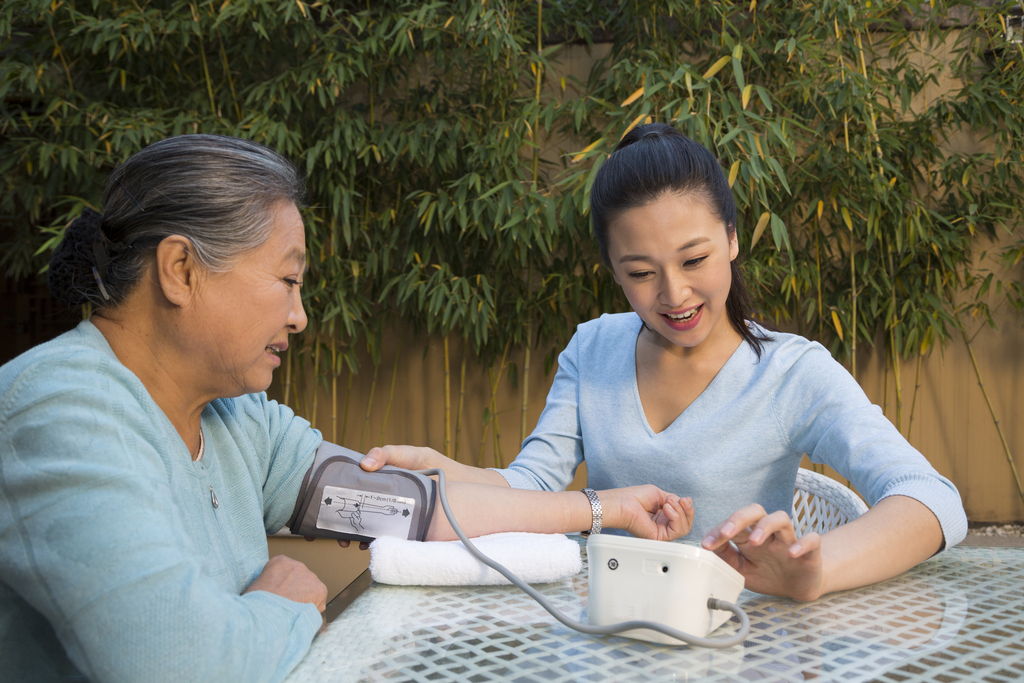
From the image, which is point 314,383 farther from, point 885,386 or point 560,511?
point 885,386

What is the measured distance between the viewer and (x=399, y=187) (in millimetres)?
3055

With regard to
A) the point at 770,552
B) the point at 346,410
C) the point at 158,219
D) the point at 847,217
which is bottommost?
the point at 346,410

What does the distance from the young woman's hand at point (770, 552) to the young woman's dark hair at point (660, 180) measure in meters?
0.61

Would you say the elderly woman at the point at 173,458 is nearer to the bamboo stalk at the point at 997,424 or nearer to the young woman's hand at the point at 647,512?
the young woman's hand at the point at 647,512

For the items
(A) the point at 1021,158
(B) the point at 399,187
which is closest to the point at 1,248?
(B) the point at 399,187

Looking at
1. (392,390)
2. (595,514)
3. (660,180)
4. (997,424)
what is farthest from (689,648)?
(997,424)

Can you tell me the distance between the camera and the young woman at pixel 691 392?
1.25 m

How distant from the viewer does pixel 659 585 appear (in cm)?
74

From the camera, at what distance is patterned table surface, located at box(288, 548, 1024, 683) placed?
687mm

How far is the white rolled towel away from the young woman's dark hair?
647mm

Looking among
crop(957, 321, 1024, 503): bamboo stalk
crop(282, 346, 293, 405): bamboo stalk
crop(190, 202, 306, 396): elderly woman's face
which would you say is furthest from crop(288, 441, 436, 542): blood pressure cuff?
crop(957, 321, 1024, 503): bamboo stalk

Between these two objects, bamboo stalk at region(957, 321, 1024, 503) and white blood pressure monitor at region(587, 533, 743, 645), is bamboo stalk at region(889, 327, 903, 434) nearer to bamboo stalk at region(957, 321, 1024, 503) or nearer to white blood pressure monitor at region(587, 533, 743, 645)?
bamboo stalk at region(957, 321, 1024, 503)

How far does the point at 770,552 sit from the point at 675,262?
588 mm

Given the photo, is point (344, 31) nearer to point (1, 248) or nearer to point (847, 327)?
point (1, 248)
